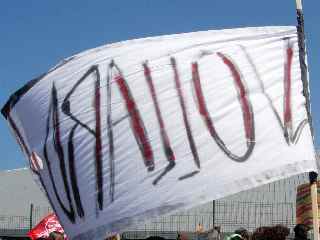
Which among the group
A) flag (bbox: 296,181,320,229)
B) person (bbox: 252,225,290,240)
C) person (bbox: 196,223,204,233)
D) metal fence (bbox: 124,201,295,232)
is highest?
metal fence (bbox: 124,201,295,232)

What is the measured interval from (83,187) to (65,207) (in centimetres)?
33

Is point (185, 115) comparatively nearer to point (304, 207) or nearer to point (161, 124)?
point (161, 124)

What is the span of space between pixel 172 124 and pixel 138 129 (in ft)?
0.88

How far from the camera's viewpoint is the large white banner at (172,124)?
21.6ft

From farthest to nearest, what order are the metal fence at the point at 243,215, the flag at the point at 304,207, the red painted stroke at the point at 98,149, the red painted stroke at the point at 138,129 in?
the metal fence at the point at 243,215
the flag at the point at 304,207
the red painted stroke at the point at 98,149
the red painted stroke at the point at 138,129

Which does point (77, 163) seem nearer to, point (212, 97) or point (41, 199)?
point (212, 97)

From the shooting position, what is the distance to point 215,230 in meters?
Result: 15.9

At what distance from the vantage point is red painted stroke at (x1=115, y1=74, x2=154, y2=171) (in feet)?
22.0

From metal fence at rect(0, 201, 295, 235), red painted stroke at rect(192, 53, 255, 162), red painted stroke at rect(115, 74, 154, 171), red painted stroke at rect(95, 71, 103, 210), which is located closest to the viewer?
red painted stroke at rect(192, 53, 255, 162)

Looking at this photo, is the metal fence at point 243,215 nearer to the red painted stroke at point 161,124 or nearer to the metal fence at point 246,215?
the metal fence at point 246,215

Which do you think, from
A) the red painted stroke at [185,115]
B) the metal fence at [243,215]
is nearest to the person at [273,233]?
the red painted stroke at [185,115]

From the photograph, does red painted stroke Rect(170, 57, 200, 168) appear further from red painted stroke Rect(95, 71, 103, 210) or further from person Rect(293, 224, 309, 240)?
person Rect(293, 224, 309, 240)

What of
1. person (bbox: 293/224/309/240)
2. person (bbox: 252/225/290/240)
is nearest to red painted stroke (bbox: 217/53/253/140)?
person (bbox: 252/225/290/240)

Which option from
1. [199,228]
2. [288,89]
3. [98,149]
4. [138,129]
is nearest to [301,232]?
[288,89]
